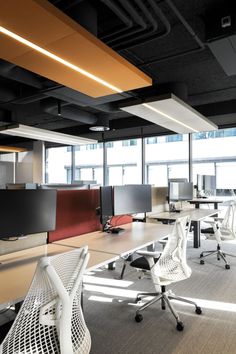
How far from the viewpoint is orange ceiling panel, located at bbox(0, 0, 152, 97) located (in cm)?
176

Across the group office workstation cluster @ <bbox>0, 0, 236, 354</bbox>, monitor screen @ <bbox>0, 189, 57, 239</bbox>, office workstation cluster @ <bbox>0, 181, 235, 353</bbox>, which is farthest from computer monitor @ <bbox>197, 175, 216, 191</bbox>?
monitor screen @ <bbox>0, 189, 57, 239</bbox>

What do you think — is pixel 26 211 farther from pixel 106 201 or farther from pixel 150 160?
pixel 150 160

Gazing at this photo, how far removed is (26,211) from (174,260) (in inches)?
54.6

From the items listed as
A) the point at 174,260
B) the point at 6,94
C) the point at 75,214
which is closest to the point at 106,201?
the point at 75,214

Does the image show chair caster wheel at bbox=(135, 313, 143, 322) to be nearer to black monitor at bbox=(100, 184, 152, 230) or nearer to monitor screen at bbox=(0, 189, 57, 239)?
black monitor at bbox=(100, 184, 152, 230)

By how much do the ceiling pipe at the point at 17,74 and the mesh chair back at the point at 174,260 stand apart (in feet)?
9.44

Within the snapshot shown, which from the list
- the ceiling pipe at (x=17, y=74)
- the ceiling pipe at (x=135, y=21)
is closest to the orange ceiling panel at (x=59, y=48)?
the ceiling pipe at (x=135, y=21)

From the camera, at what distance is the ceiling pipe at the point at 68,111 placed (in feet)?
17.0

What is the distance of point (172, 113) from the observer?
4332 mm

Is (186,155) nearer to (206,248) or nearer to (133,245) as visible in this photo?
(206,248)

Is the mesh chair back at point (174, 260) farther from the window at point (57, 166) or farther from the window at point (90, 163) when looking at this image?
the window at point (57, 166)

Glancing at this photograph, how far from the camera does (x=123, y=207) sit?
3.26m

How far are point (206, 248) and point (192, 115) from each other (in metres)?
2.63

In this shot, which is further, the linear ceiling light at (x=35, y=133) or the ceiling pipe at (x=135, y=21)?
the linear ceiling light at (x=35, y=133)
